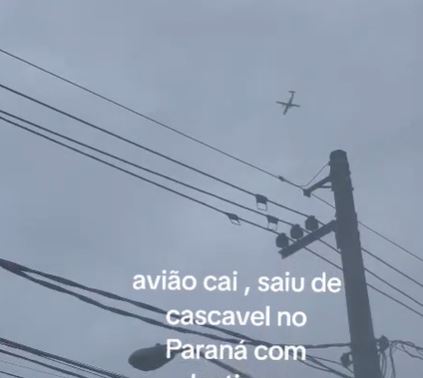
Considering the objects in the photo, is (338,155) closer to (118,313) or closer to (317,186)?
(317,186)

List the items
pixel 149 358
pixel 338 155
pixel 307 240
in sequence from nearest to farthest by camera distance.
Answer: pixel 149 358 → pixel 307 240 → pixel 338 155

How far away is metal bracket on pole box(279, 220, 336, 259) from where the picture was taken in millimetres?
13008

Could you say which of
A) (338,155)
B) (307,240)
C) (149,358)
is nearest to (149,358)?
(149,358)

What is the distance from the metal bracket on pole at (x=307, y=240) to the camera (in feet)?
42.7

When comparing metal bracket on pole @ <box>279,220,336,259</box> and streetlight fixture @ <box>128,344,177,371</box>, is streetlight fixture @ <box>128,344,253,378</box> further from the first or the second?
metal bracket on pole @ <box>279,220,336,259</box>

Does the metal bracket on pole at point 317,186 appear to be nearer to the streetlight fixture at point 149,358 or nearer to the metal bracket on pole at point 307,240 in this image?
the metal bracket on pole at point 307,240

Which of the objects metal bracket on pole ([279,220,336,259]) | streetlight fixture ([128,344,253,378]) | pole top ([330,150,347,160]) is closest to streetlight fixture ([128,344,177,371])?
streetlight fixture ([128,344,253,378])

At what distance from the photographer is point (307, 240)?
43.3ft

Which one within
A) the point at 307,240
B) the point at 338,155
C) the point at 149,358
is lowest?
the point at 149,358

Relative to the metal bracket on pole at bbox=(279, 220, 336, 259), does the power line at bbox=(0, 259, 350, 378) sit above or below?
below

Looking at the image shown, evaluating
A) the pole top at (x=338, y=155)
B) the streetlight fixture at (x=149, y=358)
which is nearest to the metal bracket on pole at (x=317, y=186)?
the pole top at (x=338, y=155)

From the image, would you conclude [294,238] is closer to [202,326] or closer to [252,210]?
[252,210]

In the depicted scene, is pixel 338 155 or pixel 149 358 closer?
pixel 149 358

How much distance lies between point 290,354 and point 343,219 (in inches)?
94.0
